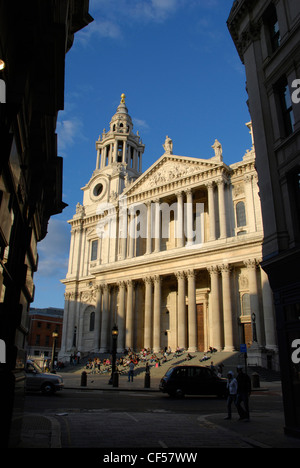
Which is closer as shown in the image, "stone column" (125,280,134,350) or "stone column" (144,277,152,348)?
"stone column" (144,277,152,348)

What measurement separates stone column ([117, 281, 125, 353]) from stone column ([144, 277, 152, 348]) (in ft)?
11.3

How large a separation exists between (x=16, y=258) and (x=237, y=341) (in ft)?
105

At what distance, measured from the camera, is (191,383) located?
2003 cm

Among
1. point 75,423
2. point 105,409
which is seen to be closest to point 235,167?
point 105,409

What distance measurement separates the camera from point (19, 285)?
6.96 meters

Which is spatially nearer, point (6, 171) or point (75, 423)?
point (6, 171)

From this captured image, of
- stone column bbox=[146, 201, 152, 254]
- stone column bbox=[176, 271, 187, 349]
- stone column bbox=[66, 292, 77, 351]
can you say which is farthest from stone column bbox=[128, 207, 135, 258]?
stone column bbox=[66, 292, 77, 351]

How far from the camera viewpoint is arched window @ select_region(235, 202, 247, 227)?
136 ft

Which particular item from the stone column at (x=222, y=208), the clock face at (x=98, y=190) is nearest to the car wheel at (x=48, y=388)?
the stone column at (x=222, y=208)

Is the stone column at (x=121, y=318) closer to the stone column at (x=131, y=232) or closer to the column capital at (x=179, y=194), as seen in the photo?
the stone column at (x=131, y=232)

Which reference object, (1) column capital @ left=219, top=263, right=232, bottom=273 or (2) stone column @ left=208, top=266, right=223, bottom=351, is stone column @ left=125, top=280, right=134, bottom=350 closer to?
(2) stone column @ left=208, top=266, right=223, bottom=351

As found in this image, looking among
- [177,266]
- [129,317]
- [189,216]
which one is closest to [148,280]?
[177,266]

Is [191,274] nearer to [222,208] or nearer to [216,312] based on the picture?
[216,312]
